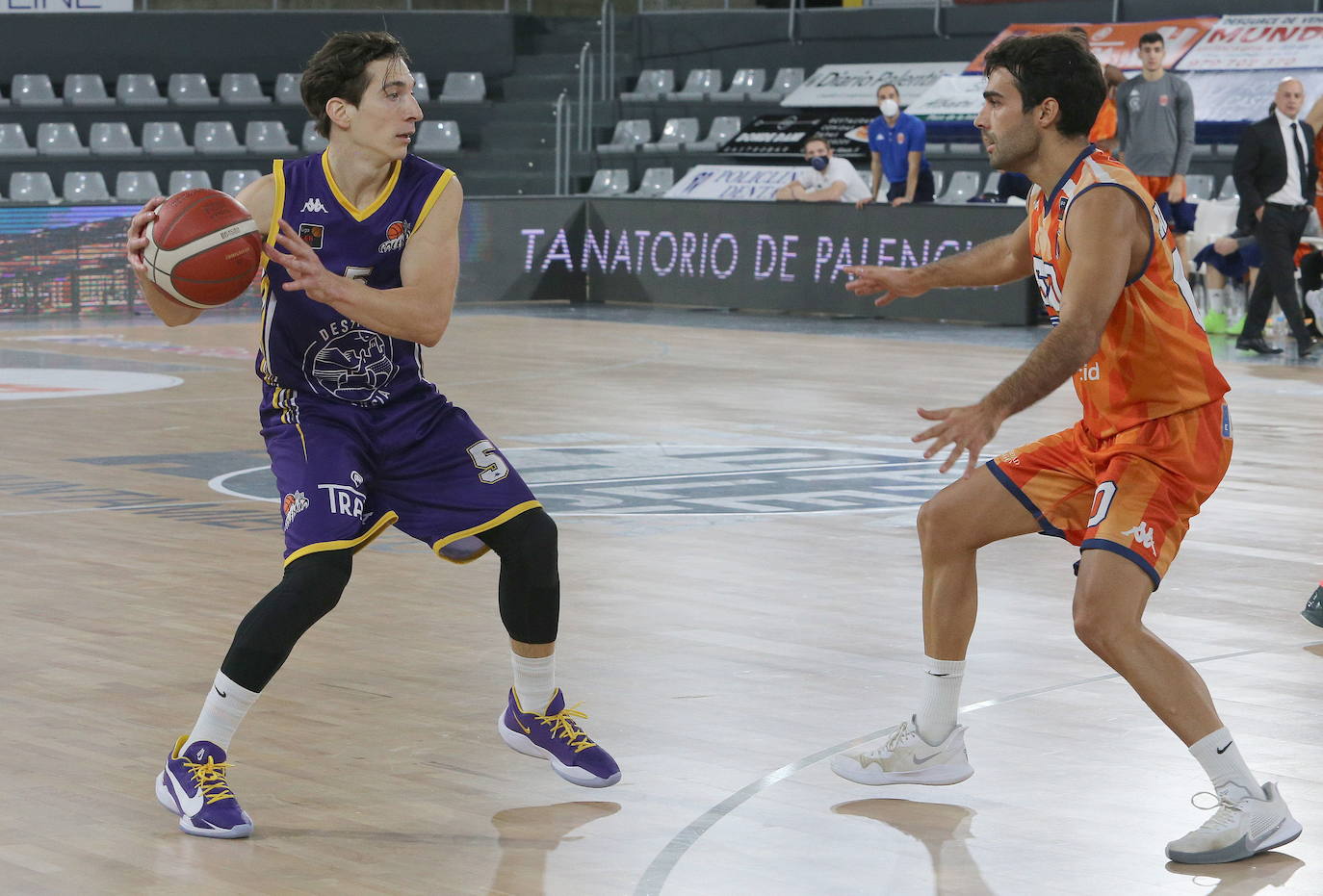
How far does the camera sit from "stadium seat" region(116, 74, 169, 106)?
24609 millimetres

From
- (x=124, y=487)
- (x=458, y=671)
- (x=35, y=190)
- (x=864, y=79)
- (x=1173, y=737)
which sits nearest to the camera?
(x=1173, y=737)

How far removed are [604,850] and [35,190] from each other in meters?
20.3

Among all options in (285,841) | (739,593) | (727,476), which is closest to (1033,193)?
(285,841)

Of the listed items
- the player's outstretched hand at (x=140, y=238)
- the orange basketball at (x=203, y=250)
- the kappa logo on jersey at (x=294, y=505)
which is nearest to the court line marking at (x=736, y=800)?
the kappa logo on jersey at (x=294, y=505)

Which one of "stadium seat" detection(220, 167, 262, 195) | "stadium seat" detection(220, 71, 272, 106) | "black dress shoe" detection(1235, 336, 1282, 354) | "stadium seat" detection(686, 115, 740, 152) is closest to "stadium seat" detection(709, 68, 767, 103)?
"stadium seat" detection(686, 115, 740, 152)

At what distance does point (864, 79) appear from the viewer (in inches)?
975

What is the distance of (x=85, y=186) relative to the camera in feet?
76.6

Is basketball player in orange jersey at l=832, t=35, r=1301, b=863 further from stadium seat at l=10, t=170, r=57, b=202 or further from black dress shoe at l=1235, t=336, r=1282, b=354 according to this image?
stadium seat at l=10, t=170, r=57, b=202

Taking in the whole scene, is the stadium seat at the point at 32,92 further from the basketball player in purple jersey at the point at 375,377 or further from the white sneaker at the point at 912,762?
the white sneaker at the point at 912,762

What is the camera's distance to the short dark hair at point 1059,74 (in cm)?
451

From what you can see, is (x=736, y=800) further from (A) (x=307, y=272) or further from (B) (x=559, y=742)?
(A) (x=307, y=272)

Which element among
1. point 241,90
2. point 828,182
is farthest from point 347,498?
point 241,90

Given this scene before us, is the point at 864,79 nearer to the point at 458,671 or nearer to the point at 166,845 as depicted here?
the point at 458,671

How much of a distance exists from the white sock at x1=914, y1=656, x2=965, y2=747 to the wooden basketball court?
0.49 ft
